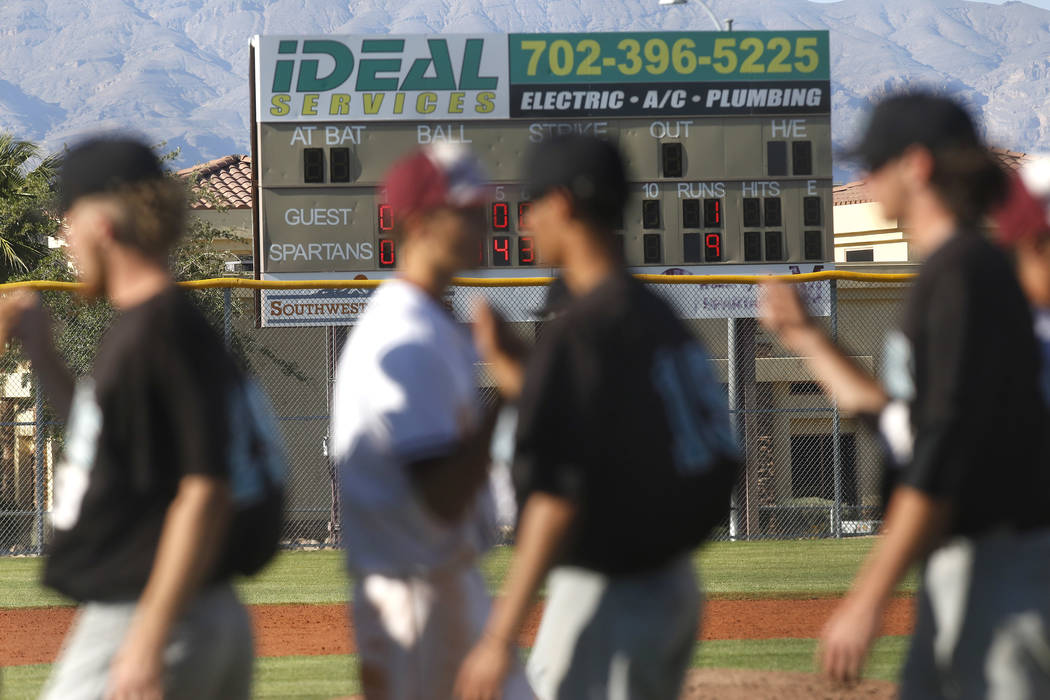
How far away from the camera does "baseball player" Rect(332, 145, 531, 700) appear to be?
274 centimetres

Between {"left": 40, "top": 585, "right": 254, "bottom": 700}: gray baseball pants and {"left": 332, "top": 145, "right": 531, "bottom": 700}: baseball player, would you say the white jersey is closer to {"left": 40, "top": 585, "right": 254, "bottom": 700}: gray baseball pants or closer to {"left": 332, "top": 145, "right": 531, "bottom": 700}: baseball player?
{"left": 332, "top": 145, "right": 531, "bottom": 700}: baseball player

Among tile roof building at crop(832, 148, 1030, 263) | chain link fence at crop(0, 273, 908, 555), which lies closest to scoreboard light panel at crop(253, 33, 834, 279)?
chain link fence at crop(0, 273, 908, 555)

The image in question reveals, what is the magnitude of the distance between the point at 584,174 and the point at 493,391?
15245 mm

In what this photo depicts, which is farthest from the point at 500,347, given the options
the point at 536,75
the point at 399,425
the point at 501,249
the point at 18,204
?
the point at 18,204

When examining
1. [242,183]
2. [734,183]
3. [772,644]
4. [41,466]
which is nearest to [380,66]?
[734,183]

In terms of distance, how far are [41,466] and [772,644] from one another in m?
8.45

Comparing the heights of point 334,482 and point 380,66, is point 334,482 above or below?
below

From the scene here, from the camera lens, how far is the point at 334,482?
47.4ft

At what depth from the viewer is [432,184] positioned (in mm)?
2832

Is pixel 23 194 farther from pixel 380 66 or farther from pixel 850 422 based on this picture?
pixel 850 422

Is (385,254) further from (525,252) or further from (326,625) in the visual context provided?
(326,625)

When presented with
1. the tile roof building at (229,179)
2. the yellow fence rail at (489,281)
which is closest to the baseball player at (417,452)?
the yellow fence rail at (489,281)

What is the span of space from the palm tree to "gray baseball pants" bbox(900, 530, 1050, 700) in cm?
1979

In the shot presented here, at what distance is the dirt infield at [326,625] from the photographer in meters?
8.40
